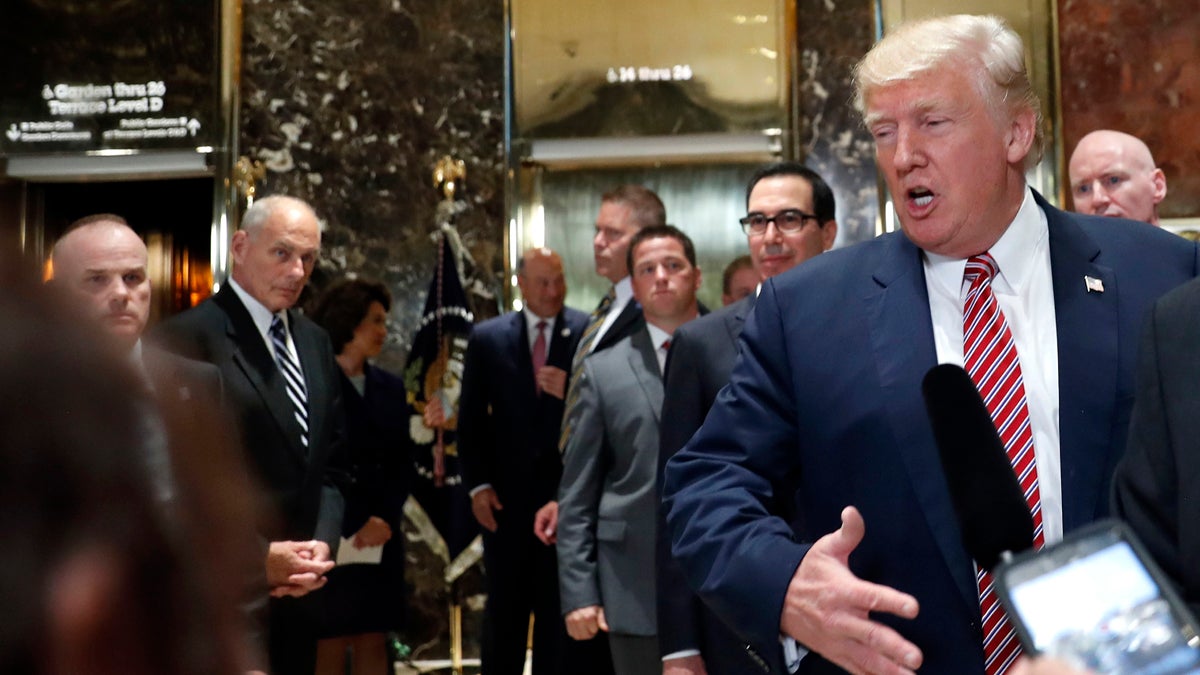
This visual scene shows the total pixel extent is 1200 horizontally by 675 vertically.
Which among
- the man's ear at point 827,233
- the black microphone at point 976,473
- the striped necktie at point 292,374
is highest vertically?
the man's ear at point 827,233

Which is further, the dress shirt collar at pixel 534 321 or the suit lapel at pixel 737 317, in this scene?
the dress shirt collar at pixel 534 321

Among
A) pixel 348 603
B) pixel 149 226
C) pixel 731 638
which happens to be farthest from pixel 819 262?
pixel 149 226

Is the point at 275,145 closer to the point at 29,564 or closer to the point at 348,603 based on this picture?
the point at 348,603

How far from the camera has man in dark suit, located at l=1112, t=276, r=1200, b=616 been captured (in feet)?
4.70

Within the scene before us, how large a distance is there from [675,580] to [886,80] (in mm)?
1677

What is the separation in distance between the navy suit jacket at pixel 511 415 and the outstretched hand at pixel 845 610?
419 cm

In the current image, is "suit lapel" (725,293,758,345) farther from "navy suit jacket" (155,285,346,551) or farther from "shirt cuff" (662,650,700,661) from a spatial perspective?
"navy suit jacket" (155,285,346,551)

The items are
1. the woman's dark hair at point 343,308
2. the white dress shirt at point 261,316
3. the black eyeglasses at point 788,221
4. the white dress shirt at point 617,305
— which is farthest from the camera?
the woman's dark hair at point 343,308

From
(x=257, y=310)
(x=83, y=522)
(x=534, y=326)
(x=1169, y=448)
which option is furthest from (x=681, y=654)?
(x=534, y=326)

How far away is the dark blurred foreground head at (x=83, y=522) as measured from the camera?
673mm

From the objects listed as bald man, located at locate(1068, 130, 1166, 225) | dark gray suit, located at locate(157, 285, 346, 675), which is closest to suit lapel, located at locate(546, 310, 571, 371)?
dark gray suit, located at locate(157, 285, 346, 675)

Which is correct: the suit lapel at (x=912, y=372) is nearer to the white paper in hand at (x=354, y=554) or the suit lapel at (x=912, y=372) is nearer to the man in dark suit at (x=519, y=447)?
the man in dark suit at (x=519, y=447)

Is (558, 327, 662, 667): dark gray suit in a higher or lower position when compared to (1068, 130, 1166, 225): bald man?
lower

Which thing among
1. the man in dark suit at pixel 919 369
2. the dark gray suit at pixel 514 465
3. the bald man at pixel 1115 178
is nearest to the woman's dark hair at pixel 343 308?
the dark gray suit at pixel 514 465
